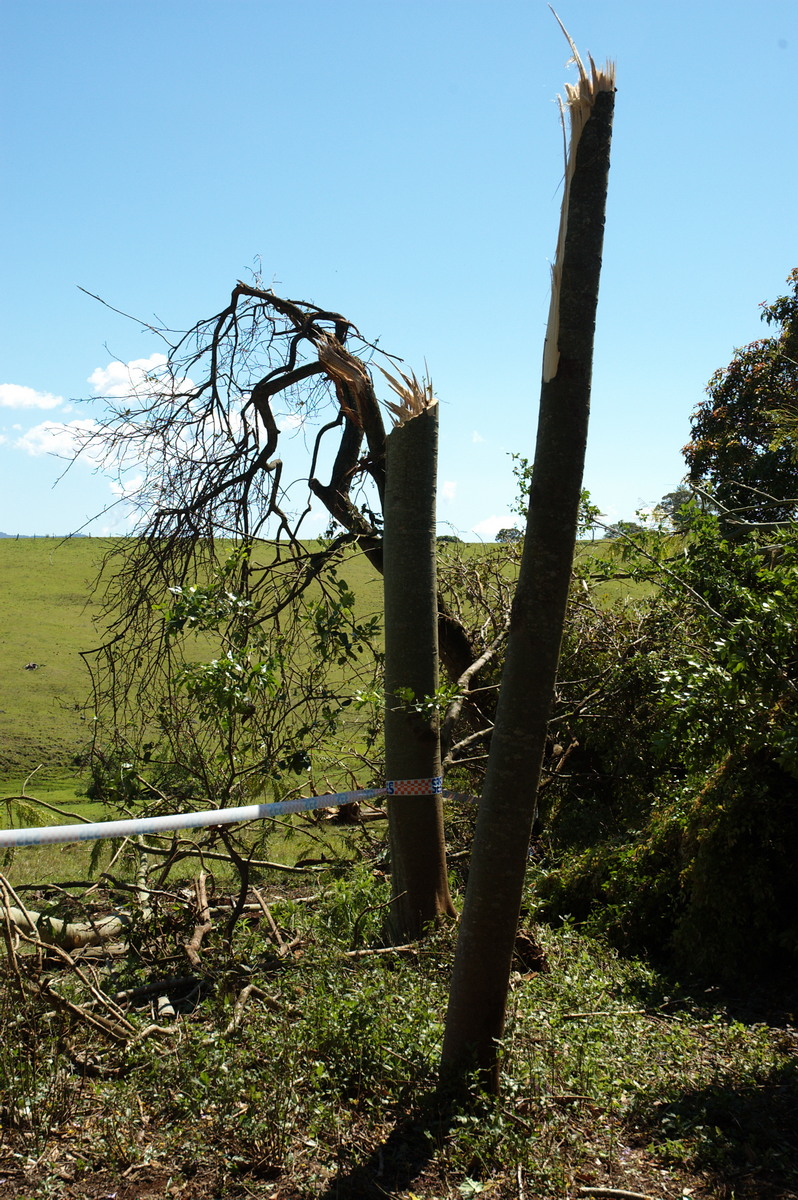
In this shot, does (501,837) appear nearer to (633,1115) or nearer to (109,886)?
(633,1115)

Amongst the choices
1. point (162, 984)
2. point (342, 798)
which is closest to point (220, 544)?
point (342, 798)

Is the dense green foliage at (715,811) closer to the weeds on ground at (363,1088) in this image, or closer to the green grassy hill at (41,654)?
the weeds on ground at (363,1088)

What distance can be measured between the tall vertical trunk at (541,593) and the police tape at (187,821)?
1765 mm

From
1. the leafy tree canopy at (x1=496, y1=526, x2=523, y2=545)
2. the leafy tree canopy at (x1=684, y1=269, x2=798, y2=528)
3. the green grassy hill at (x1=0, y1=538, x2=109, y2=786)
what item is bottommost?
the green grassy hill at (x1=0, y1=538, x2=109, y2=786)

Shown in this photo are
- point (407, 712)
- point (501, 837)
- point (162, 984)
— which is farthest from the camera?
point (407, 712)

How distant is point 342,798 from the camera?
578 cm

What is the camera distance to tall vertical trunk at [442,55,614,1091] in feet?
11.4

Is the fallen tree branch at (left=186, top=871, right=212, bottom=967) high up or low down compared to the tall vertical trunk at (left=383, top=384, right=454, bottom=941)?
down

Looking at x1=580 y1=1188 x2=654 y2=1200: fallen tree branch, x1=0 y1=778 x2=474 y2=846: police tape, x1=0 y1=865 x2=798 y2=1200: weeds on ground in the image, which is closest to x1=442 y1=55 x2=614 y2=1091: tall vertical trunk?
x1=0 y1=865 x2=798 y2=1200: weeds on ground

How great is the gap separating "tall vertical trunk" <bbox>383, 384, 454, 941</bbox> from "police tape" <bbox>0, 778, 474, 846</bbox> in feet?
0.18

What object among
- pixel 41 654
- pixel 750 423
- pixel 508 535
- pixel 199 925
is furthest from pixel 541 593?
pixel 41 654

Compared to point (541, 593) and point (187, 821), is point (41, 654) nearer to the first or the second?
point (187, 821)

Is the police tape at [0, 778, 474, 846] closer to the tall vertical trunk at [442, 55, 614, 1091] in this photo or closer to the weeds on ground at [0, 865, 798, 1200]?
the weeds on ground at [0, 865, 798, 1200]

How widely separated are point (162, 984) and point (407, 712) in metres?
2.00
